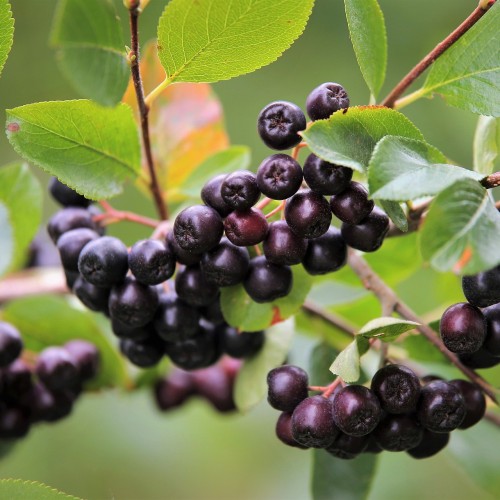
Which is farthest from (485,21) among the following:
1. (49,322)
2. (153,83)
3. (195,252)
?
(49,322)

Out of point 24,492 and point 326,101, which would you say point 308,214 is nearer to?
point 326,101

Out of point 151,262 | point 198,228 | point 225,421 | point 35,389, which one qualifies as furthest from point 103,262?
point 225,421

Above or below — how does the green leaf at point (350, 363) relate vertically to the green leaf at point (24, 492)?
above

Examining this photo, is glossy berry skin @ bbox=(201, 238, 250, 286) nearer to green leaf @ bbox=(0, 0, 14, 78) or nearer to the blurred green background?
green leaf @ bbox=(0, 0, 14, 78)

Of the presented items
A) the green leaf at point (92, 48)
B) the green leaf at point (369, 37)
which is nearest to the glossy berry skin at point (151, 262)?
the green leaf at point (92, 48)

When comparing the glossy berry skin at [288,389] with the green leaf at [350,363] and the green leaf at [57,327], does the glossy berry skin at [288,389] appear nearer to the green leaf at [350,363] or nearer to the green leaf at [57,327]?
the green leaf at [350,363]

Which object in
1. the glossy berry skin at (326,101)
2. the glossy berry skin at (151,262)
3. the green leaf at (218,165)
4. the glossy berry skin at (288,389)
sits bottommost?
the glossy berry skin at (288,389)

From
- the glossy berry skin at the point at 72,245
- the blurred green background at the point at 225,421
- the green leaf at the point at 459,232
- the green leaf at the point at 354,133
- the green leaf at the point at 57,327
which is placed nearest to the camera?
the green leaf at the point at 459,232
